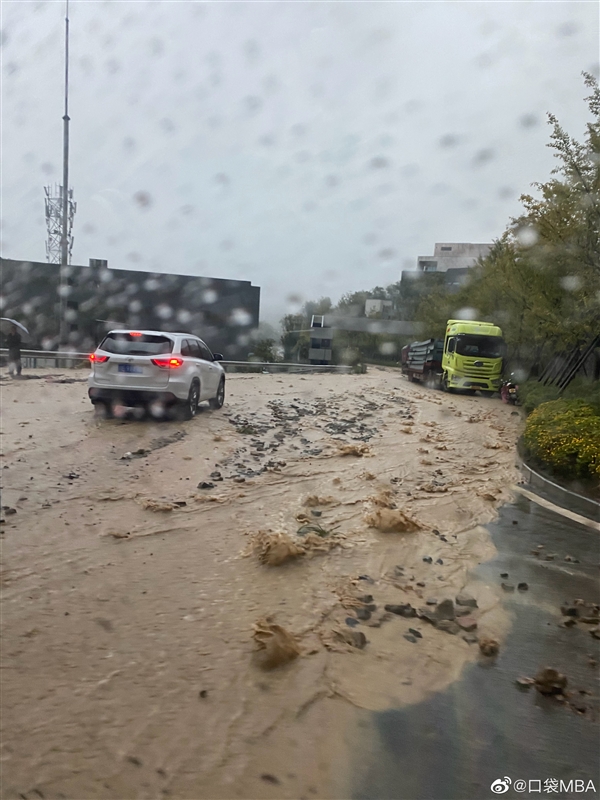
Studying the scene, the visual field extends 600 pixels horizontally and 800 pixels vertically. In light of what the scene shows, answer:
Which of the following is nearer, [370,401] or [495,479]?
[495,479]

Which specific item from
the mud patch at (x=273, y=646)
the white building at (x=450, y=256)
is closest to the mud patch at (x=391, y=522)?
the mud patch at (x=273, y=646)

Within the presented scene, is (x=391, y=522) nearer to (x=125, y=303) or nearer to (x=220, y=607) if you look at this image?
(x=220, y=607)

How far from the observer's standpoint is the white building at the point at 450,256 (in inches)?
3191

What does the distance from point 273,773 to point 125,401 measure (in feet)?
29.8

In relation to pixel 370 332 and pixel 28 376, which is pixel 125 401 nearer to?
pixel 28 376

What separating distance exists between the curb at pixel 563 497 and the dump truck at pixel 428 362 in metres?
19.0

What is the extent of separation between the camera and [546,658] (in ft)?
13.2

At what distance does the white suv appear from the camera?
11250 mm

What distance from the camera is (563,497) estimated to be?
8273 millimetres

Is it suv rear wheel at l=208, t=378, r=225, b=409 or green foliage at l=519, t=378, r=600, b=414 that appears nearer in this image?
green foliage at l=519, t=378, r=600, b=414

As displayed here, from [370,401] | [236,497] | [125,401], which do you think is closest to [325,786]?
[236,497]

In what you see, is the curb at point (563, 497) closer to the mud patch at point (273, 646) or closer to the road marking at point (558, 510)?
the road marking at point (558, 510)

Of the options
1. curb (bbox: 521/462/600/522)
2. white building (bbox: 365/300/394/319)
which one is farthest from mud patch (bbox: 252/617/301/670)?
white building (bbox: 365/300/394/319)

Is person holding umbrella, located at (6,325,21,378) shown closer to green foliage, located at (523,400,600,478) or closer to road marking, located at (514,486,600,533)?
green foliage, located at (523,400,600,478)
